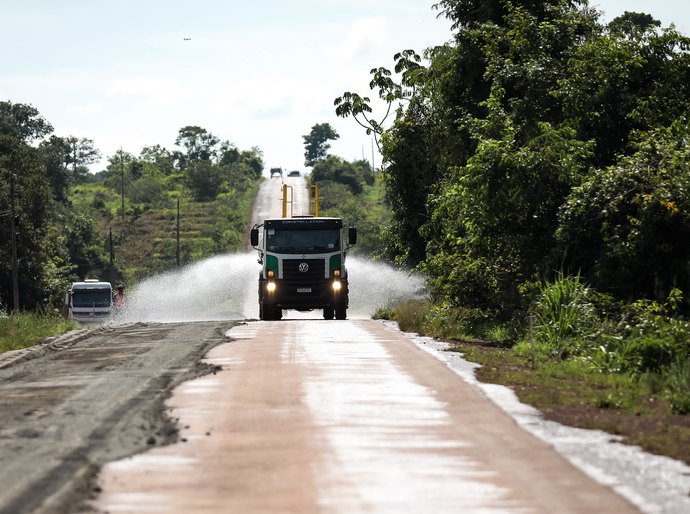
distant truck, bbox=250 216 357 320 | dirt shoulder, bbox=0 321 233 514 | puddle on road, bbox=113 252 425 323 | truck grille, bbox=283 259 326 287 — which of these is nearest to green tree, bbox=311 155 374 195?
puddle on road, bbox=113 252 425 323

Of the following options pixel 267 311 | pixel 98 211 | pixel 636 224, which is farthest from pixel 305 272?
pixel 98 211

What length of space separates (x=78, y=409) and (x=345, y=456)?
15.6 feet

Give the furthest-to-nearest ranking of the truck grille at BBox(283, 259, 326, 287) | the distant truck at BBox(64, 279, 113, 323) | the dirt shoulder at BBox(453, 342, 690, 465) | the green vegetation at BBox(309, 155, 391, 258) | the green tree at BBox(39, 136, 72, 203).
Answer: the green tree at BBox(39, 136, 72, 203)
the green vegetation at BBox(309, 155, 391, 258)
the distant truck at BBox(64, 279, 113, 323)
the truck grille at BBox(283, 259, 326, 287)
the dirt shoulder at BBox(453, 342, 690, 465)

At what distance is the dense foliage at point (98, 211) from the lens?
70.6 metres

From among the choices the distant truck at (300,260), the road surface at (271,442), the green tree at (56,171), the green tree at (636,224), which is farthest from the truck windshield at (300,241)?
the green tree at (56,171)

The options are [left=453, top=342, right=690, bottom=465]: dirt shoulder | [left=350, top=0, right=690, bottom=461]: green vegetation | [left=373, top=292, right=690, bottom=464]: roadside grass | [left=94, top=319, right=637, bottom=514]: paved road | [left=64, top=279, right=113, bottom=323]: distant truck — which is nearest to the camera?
[left=94, top=319, right=637, bottom=514]: paved road

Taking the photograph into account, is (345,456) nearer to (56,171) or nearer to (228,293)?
(228,293)

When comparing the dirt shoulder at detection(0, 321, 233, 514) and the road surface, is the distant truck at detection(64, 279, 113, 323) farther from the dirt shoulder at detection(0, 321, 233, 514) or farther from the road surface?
the road surface

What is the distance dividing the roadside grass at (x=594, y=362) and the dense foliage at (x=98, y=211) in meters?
43.4

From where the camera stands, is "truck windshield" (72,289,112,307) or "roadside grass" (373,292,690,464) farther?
"truck windshield" (72,289,112,307)

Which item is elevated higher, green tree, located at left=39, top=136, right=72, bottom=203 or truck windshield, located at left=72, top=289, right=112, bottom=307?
green tree, located at left=39, top=136, right=72, bottom=203

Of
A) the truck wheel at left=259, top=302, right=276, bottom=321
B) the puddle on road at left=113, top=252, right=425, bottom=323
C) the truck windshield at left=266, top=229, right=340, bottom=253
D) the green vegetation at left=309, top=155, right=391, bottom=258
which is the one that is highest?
the green vegetation at left=309, top=155, right=391, bottom=258

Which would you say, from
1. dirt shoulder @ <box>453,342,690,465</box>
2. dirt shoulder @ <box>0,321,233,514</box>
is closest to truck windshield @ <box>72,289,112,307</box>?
dirt shoulder @ <box>0,321,233,514</box>

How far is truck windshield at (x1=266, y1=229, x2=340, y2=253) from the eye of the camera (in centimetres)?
3497
